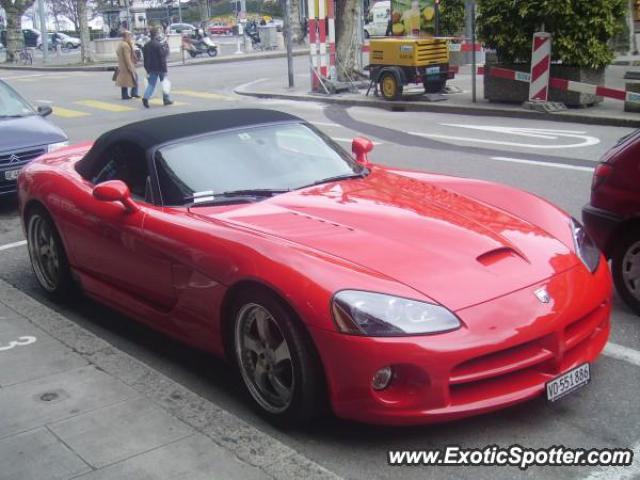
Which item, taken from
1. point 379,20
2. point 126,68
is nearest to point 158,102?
point 126,68

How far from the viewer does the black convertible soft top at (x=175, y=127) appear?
5.21 meters

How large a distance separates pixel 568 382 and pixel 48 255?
3.80 meters

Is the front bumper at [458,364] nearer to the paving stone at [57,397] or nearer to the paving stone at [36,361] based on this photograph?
the paving stone at [57,397]

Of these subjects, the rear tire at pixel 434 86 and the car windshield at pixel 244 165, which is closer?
the car windshield at pixel 244 165

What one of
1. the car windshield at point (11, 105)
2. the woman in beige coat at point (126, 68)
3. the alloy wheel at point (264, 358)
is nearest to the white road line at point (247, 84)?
the woman in beige coat at point (126, 68)

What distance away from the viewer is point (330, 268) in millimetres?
3830

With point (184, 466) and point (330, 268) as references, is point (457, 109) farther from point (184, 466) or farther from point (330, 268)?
point (184, 466)

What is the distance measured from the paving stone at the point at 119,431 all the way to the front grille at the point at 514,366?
1.18m

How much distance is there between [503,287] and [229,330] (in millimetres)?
1317

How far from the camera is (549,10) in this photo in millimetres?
15641

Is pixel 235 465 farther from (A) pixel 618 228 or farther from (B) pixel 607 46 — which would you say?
(B) pixel 607 46

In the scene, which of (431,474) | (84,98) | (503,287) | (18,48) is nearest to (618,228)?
(503,287)

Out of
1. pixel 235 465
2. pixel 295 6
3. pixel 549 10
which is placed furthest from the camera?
pixel 295 6

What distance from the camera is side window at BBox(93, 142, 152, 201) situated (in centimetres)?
514
